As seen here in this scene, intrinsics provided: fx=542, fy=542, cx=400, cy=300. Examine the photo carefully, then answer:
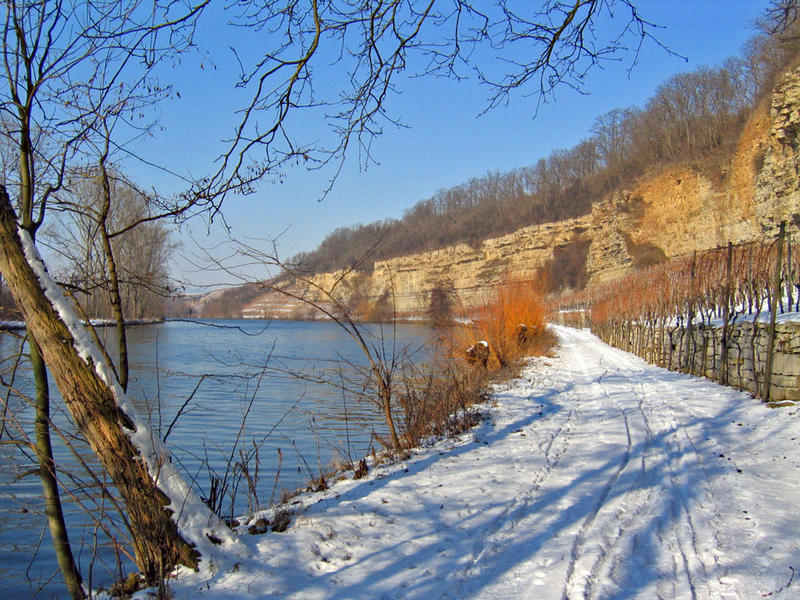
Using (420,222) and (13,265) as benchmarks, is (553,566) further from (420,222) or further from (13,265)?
(420,222)

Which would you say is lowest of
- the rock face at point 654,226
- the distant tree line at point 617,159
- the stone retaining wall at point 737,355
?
the stone retaining wall at point 737,355

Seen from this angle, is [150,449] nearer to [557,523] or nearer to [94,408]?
[94,408]

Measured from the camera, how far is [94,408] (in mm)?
3166

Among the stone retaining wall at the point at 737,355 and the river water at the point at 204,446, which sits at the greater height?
the stone retaining wall at the point at 737,355

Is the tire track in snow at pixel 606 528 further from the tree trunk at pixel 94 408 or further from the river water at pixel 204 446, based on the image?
the river water at pixel 204 446

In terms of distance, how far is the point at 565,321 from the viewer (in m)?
52.1

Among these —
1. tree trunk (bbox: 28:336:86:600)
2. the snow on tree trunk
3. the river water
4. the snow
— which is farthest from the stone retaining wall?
tree trunk (bbox: 28:336:86:600)

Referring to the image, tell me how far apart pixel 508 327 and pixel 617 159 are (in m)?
64.5

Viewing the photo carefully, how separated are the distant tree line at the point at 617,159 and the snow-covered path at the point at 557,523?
783 centimetres

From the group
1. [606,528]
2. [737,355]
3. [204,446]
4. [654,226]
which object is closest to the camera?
[606,528]

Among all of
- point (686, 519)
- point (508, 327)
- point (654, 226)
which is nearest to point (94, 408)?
point (686, 519)

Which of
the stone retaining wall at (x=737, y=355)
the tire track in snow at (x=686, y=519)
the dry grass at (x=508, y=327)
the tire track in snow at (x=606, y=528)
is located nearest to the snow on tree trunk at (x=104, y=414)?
the tire track in snow at (x=606, y=528)

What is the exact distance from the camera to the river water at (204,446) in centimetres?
447

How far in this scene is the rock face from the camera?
29484 mm
